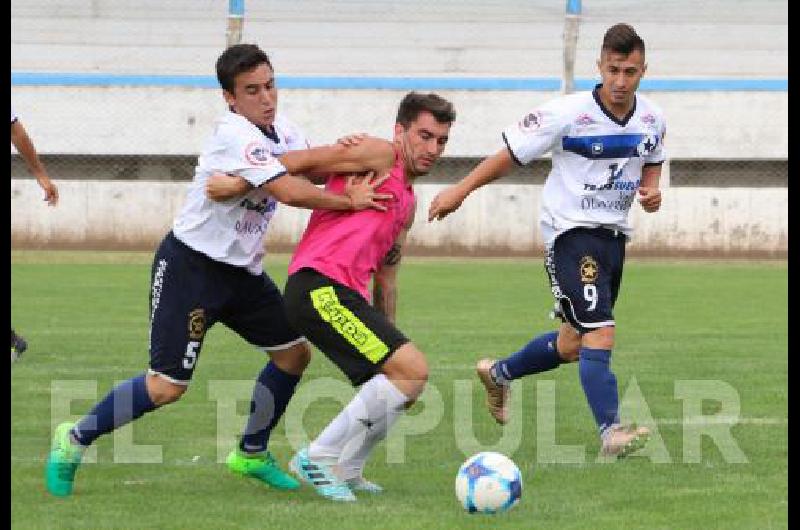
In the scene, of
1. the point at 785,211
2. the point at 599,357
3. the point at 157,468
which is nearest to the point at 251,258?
the point at 157,468

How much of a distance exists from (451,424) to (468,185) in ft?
5.50

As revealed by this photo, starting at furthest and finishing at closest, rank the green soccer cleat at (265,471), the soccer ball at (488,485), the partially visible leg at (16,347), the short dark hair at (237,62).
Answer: the partially visible leg at (16,347)
the green soccer cleat at (265,471)
the short dark hair at (237,62)
the soccer ball at (488,485)

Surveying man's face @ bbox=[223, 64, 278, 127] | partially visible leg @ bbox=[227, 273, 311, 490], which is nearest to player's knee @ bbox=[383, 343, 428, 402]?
partially visible leg @ bbox=[227, 273, 311, 490]

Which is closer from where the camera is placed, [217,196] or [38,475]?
[217,196]

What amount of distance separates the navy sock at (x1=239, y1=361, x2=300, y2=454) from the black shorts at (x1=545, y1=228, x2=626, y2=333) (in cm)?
152

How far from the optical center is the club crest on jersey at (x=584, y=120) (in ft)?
27.1

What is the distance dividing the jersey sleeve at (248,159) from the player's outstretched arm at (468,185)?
0.85m

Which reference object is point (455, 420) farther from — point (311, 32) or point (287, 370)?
point (311, 32)

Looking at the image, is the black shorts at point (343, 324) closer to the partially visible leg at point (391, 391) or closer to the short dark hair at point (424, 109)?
the partially visible leg at point (391, 391)

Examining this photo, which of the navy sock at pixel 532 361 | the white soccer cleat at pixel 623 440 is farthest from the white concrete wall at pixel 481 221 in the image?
the white soccer cleat at pixel 623 440

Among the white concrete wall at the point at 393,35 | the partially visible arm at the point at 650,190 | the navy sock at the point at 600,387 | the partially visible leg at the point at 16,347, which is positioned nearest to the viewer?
the navy sock at the point at 600,387

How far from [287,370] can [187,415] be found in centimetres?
182

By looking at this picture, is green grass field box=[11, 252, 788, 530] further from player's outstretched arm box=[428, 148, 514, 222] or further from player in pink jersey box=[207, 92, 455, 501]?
player's outstretched arm box=[428, 148, 514, 222]

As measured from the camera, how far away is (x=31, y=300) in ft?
52.5
